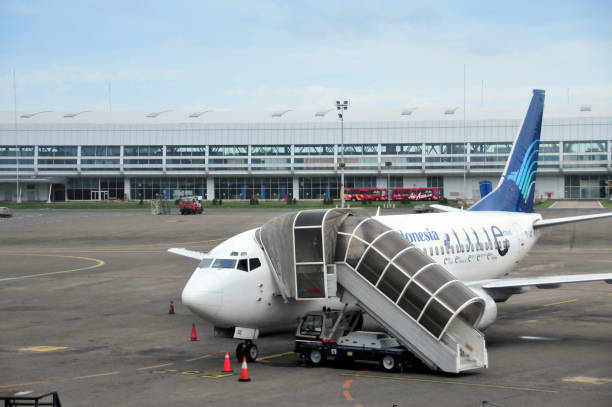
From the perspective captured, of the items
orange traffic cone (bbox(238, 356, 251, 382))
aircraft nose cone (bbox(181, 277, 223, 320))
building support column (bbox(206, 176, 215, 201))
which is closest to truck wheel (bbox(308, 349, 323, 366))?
orange traffic cone (bbox(238, 356, 251, 382))

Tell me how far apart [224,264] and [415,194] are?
129m

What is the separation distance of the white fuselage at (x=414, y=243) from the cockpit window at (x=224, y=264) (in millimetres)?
149

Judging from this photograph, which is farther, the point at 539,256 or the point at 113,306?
the point at 539,256

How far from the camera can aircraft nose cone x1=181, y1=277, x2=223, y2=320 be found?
83.9ft

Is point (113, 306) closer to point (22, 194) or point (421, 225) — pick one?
point (421, 225)

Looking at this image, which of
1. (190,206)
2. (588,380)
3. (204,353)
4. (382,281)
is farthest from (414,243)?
(190,206)

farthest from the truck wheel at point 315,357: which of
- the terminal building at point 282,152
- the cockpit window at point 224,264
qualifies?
the terminal building at point 282,152

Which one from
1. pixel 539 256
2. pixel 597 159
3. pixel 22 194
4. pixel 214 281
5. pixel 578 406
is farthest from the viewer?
pixel 22 194

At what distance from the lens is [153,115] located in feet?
575

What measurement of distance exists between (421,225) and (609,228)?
57909mm

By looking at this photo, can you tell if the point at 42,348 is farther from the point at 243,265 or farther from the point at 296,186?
the point at 296,186

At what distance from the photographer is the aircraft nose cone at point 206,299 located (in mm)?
→ 25562

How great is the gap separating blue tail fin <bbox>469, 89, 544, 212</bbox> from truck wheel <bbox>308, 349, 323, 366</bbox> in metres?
18.9

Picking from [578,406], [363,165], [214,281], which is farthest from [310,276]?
[363,165]
